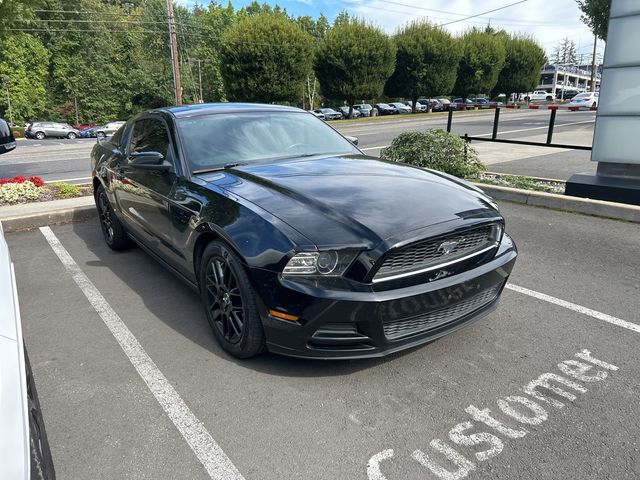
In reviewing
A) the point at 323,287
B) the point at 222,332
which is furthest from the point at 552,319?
the point at 222,332

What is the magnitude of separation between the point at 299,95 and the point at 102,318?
32.0 meters

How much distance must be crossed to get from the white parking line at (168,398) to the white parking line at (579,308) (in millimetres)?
2938

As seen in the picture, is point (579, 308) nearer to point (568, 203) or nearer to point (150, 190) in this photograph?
point (568, 203)

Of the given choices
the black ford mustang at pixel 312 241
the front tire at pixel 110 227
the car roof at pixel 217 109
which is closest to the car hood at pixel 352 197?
the black ford mustang at pixel 312 241

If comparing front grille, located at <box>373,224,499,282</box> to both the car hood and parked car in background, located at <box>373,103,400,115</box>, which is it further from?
parked car in background, located at <box>373,103,400,115</box>

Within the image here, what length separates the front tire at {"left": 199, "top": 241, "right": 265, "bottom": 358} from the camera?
2.86 meters

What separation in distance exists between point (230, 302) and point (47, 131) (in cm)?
4217

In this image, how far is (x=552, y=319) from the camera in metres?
3.68

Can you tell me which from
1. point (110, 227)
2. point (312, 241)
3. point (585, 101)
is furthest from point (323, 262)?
point (585, 101)

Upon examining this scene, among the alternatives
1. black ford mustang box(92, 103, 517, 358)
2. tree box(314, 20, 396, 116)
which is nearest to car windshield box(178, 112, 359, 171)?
black ford mustang box(92, 103, 517, 358)

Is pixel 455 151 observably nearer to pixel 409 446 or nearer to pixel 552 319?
pixel 552 319

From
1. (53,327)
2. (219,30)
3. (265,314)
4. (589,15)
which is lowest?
(53,327)

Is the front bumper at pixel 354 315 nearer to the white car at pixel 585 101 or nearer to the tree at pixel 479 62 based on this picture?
the white car at pixel 585 101

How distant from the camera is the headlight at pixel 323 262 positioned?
2.62 m
